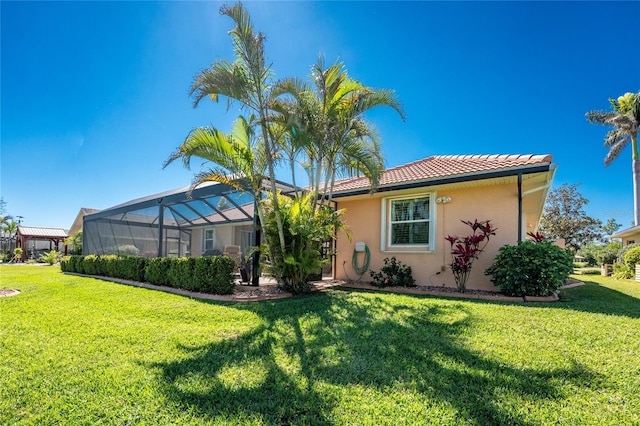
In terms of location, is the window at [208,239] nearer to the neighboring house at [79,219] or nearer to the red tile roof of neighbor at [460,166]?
the red tile roof of neighbor at [460,166]

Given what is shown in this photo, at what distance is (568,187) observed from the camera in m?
35.6

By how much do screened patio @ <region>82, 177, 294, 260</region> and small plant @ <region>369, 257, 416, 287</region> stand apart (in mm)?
4034

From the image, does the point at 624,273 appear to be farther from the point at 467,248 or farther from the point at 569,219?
the point at 569,219

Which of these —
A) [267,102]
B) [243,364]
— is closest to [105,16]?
[267,102]

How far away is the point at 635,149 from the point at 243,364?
33.7 metres

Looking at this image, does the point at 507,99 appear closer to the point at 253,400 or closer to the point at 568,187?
the point at 253,400

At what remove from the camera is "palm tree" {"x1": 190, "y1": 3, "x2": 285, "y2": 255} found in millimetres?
7203

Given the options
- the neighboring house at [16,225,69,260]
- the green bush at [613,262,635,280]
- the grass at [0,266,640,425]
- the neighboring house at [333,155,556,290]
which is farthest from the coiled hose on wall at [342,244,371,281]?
the neighboring house at [16,225,69,260]

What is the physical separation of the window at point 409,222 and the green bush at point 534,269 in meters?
2.41

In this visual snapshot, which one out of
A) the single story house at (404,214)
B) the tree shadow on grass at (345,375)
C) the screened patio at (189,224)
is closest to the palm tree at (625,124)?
the single story house at (404,214)

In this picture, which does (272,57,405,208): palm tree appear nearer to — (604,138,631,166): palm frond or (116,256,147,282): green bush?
(116,256,147,282): green bush

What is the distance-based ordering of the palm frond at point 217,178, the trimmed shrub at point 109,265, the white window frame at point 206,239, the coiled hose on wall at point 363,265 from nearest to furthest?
1. the palm frond at point 217,178
2. the coiled hose on wall at point 363,265
3. the white window frame at point 206,239
4. the trimmed shrub at point 109,265

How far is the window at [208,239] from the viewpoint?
1183cm

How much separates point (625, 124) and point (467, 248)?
26699 millimetres
